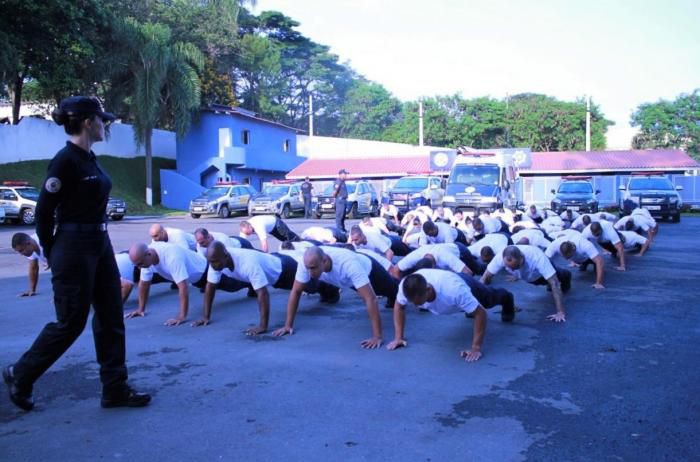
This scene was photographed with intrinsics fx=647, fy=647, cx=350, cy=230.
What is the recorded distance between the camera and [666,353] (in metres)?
5.86

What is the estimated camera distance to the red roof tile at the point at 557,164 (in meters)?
37.3

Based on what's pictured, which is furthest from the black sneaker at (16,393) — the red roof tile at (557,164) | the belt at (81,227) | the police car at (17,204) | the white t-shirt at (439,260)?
the red roof tile at (557,164)

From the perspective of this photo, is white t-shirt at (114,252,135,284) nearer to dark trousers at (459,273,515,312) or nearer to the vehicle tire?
dark trousers at (459,273,515,312)

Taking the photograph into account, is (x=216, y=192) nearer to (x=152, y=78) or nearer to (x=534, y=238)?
(x=152, y=78)

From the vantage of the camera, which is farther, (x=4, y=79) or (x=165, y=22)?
(x=165, y=22)

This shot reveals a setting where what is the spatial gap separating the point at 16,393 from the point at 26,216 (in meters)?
21.9

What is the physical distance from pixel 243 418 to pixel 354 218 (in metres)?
23.8

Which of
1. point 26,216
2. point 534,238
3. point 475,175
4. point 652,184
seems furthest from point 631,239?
point 26,216

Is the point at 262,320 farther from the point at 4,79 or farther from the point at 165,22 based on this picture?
the point at 165,22

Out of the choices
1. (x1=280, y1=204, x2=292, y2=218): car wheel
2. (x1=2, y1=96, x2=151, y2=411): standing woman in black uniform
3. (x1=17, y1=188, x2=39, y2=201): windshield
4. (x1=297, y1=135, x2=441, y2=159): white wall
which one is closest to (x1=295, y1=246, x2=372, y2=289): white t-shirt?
(x1=2, y1=96, x2=151, y2=411): standing woman in black uniform

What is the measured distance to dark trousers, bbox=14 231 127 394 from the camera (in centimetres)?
399

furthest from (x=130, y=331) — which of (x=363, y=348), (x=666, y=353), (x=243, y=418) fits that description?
(x=666, y=353)

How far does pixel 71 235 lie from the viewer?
4.00 meters

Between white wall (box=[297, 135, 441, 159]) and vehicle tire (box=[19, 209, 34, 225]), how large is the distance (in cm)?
2659
